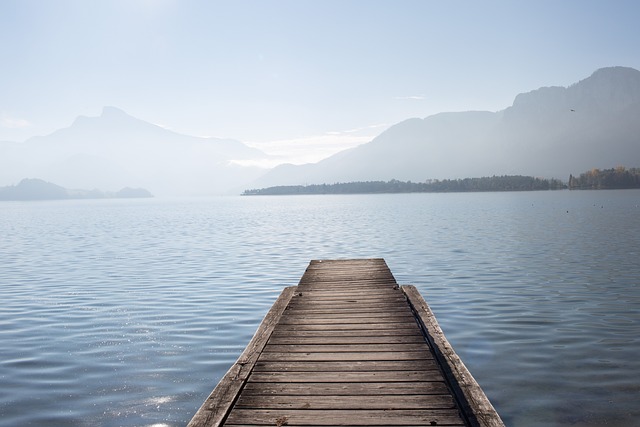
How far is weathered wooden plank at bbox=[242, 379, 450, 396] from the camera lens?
25.7ft

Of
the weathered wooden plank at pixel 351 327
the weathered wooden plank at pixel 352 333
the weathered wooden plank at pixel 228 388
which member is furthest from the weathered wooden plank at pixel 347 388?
the weathered wooden plank at pixel 351 327

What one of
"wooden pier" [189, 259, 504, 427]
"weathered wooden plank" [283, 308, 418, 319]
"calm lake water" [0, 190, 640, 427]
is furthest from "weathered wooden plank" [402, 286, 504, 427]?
"calm lake water" [0, 190, 640, 427]

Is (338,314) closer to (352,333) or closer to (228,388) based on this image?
(352,333)

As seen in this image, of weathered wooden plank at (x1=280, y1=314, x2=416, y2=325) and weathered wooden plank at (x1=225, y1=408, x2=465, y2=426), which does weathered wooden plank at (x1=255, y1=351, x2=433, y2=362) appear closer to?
weathered wooden plank at (x1=225, y1=408, x2=465, y2=426)

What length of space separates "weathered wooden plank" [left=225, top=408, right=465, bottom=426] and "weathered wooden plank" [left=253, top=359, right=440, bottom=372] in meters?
1.72

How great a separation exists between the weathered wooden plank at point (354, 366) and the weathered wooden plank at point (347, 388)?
0.70m

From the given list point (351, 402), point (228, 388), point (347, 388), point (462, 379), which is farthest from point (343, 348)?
point (228, 388)

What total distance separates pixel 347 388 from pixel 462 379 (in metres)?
1.98

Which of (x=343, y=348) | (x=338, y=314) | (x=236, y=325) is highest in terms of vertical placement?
(x=343, y=348)

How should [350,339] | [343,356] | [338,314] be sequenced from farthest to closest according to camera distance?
[338,314], [350,339], [343,356]

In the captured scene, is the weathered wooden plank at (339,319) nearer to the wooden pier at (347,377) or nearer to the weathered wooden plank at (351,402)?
the wooden pier at (347,377)

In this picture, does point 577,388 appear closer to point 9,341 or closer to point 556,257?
point 9,341

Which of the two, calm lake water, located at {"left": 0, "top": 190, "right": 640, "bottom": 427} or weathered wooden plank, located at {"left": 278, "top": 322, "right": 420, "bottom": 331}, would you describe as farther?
weathered wooden plank, located at {"left": 278, "top": 322, "right": 420, "bottom": 331}

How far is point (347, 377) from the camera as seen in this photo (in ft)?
28.0
